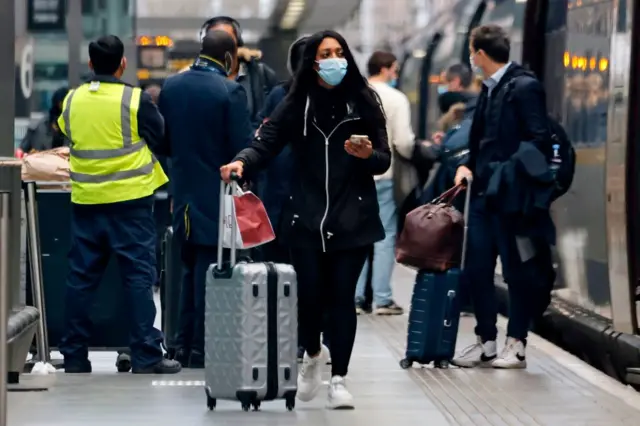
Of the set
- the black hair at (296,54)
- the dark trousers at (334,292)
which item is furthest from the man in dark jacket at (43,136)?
the dark trousers at (334,292)

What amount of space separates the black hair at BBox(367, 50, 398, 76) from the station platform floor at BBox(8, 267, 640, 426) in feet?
10.6

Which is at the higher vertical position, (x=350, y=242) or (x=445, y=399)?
(x=350, y=242)

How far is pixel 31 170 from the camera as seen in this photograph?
1062cm

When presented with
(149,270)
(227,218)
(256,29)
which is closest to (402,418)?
(227,218)

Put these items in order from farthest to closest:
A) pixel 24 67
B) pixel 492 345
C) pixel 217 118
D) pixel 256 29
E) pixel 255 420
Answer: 1. pixel 256 29
2. pixel 24 67
3. pixel 492 345
4. pixel 217 118
5. pixel 255 420

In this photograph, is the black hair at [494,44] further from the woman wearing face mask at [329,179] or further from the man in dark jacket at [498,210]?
the woman wearing face mask at [329,179]

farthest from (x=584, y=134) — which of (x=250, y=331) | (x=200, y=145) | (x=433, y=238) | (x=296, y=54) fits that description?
(x=250, y=331)

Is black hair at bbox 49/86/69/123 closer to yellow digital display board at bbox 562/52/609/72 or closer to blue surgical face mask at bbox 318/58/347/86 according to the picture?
yellow digital display board at bbox 562/52/609/72

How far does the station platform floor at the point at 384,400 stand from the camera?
336 inches

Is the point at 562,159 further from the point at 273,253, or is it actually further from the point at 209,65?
the point at 209,65

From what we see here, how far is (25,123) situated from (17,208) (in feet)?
28.8

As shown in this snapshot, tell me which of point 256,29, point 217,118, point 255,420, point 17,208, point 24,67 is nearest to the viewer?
point 255,420

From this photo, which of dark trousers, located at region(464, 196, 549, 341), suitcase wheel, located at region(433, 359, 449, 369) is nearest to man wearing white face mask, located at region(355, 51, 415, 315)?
dark trousers, located at region(464, 196, 549, 341)

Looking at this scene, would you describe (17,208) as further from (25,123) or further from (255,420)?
(25,123)
